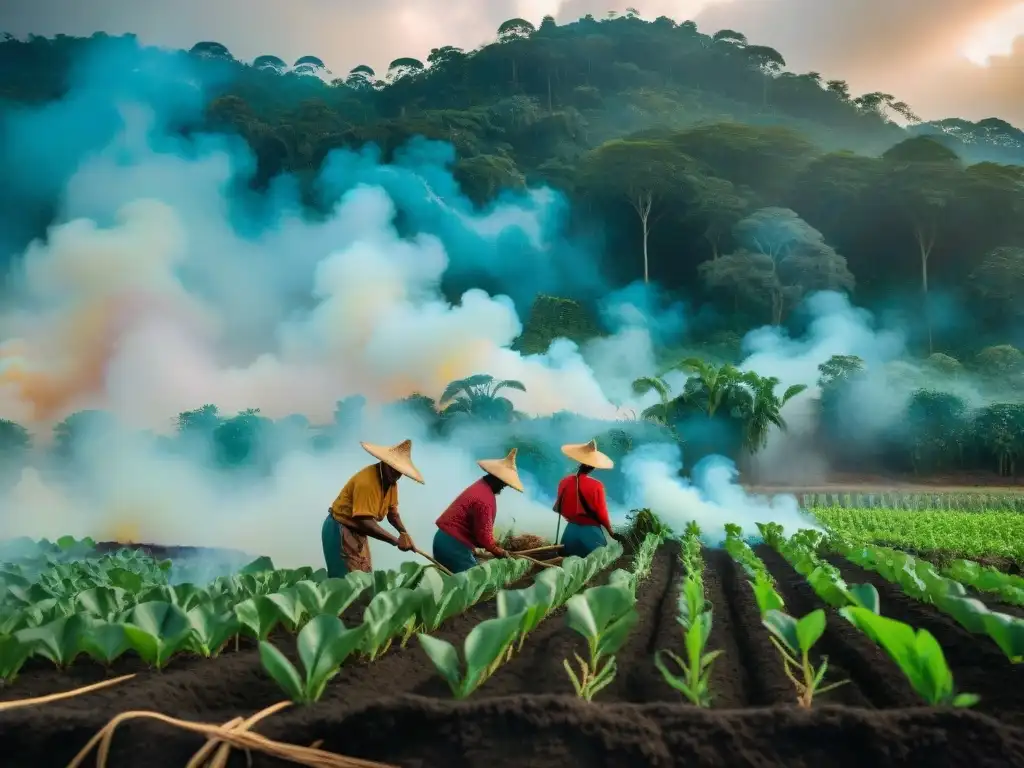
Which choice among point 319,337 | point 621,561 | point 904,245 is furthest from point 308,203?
point 904,245

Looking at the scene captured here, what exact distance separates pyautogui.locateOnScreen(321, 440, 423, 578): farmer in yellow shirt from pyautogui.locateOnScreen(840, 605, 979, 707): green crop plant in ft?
8.22

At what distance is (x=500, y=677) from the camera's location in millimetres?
1655

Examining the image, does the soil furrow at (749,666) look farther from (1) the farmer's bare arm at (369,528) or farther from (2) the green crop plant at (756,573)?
(1) the farmer's bare arm at (369,528)

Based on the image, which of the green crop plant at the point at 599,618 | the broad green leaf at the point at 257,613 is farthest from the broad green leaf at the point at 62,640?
the green crop plant at the point at 599,618

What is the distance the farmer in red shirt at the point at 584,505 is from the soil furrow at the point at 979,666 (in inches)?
80.6

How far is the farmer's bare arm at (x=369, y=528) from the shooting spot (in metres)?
3.51

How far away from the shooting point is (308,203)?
12422 millimetres

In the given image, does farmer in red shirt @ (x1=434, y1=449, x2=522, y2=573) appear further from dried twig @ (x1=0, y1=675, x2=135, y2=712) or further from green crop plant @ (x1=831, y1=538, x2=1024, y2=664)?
dried twig @ (x1=0, y1=675, x2=135, y2=712)

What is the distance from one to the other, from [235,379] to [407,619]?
8204 mm

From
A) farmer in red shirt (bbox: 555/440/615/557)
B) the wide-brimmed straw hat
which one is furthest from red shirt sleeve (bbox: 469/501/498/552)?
farmer in red shirt (bbox: 555/440/615/557)

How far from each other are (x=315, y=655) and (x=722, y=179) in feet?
51.1

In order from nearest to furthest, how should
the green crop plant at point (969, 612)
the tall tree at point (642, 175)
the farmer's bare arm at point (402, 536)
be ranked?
1. the green crop plant at point (969, 612)
2. the farmer's bare arm at point (402, 536)
3. the tall tree at point (642, 175)

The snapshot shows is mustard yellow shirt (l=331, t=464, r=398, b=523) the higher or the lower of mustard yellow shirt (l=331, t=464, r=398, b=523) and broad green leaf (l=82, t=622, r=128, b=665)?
the higher

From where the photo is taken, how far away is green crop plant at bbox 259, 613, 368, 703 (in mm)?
1246
